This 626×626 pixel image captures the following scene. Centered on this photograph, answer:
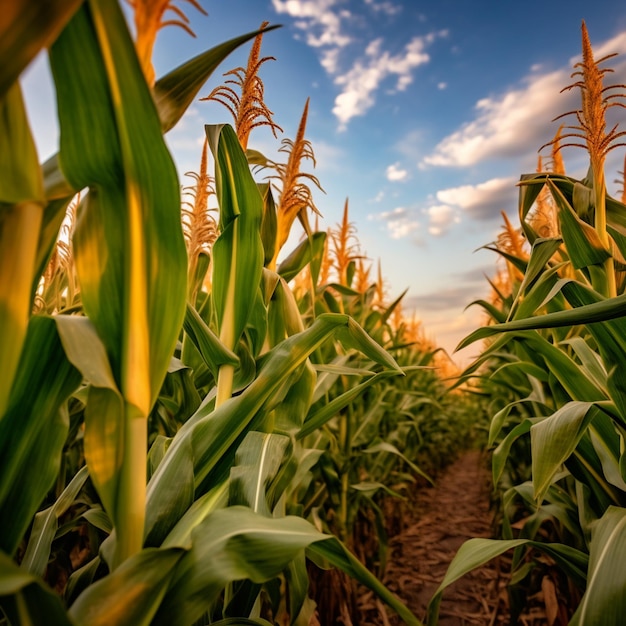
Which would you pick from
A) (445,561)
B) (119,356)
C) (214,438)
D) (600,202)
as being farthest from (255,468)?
(445,561)

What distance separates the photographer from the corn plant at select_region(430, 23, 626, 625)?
0.76 metres

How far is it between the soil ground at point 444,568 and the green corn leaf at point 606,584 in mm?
1237

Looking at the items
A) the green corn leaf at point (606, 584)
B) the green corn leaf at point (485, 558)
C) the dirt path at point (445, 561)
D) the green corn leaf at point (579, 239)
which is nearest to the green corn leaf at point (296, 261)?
the green corn leaf at point (579, 239)

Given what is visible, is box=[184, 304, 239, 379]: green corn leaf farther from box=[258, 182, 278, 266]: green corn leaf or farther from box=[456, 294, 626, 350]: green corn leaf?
box=[456, 294, 626, 350]: green corn leaf

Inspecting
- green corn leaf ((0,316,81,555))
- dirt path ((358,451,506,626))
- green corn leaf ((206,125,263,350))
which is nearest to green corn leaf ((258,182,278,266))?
green corn leaf ((206,125,263,350))

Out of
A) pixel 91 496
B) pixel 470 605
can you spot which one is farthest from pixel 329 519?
pixel 91 496

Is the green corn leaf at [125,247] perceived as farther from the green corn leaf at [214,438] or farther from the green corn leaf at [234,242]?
the green corn leaf at [234,242]

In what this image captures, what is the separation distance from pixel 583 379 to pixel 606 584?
536 millimetres

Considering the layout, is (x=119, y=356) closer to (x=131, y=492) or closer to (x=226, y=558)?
(x=131, y=492)

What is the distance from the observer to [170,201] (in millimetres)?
607

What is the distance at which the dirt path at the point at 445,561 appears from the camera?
2074 mm

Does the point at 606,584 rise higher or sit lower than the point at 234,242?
lower

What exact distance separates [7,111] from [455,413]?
261 inches

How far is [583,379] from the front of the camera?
3.70ft
